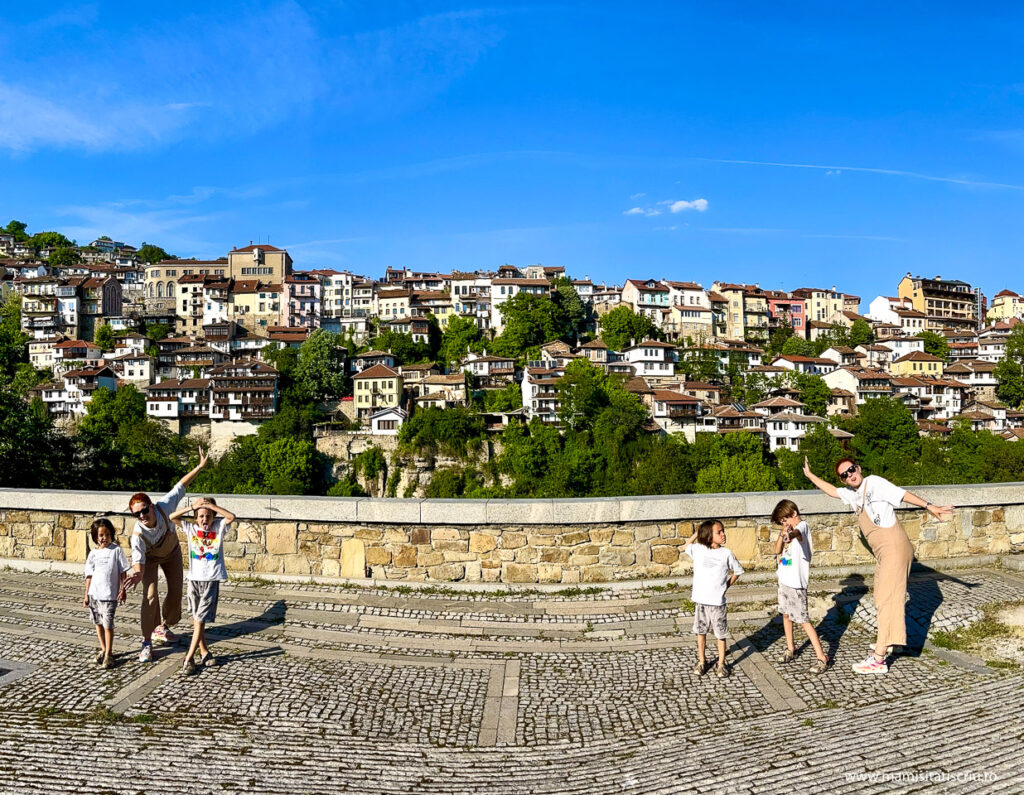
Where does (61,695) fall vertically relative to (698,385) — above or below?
below

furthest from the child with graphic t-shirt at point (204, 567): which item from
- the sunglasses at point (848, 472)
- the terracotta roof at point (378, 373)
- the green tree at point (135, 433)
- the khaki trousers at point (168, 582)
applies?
the terracotta roof at point (378, 373)

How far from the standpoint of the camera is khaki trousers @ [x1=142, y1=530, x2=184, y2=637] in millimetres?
5484

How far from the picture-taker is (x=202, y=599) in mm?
5227

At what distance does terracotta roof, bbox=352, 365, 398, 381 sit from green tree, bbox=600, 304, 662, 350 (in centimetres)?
2479

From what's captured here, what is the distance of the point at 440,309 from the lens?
274 feet

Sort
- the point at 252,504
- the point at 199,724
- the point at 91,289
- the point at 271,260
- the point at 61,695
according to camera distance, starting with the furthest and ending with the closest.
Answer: the point at 271,260 → the point at 91,289 → the point at 252,504 → the point at 61,695 → the point at 199,724

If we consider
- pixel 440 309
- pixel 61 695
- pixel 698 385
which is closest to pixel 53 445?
pixel 61 695

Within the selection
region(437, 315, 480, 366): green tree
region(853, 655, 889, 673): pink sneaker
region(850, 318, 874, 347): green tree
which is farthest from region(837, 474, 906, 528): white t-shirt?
region(850, 318, 874, 347): green tree

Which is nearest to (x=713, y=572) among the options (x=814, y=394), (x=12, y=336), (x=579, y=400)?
(x=579, y=400)

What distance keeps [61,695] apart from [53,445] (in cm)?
2675

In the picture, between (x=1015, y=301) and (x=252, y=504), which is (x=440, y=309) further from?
(x=1015, y=301)

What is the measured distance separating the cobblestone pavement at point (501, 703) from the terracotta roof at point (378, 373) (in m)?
56.9

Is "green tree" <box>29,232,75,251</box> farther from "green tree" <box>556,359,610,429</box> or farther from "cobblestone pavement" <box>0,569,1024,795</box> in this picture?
"cobblestone pavement" <box>0,569,1024,795</box>

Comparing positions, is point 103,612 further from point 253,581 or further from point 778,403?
point 778,403
